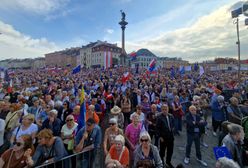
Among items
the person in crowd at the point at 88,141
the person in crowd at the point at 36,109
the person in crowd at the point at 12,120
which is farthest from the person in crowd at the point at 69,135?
the person in crowd at the point at 36,109

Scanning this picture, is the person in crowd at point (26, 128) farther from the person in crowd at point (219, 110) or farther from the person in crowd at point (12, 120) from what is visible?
the person in crowd at point (219, 110)

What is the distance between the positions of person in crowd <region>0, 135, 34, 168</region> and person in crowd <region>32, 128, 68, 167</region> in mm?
150

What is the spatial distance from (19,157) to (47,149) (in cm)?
45

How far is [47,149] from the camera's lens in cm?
310

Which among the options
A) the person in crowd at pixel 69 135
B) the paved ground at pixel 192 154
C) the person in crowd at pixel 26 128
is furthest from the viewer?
the paved ground at pixel 192 154

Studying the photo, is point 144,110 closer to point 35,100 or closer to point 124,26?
point 35,100

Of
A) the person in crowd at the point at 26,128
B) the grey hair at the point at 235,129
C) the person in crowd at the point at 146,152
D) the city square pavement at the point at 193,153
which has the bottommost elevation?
the city square pavement at the point at 193,153

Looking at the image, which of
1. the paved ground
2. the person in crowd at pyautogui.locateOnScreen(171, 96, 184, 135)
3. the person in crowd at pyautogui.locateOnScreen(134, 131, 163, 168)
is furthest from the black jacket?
the person in crowd at pyautogui.locateOnScreen(171, 96, 184, 135)

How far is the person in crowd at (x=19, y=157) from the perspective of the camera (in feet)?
9.12

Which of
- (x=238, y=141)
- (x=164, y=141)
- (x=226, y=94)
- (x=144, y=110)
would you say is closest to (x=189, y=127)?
(x=164, y=141)

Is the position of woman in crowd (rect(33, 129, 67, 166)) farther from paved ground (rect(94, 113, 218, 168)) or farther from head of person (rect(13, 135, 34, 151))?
paved ground (rect(94, 113, 218, 168))

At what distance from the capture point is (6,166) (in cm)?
275

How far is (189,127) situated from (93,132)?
283 centimetres

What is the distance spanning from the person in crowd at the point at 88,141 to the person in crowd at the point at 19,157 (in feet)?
3.16
